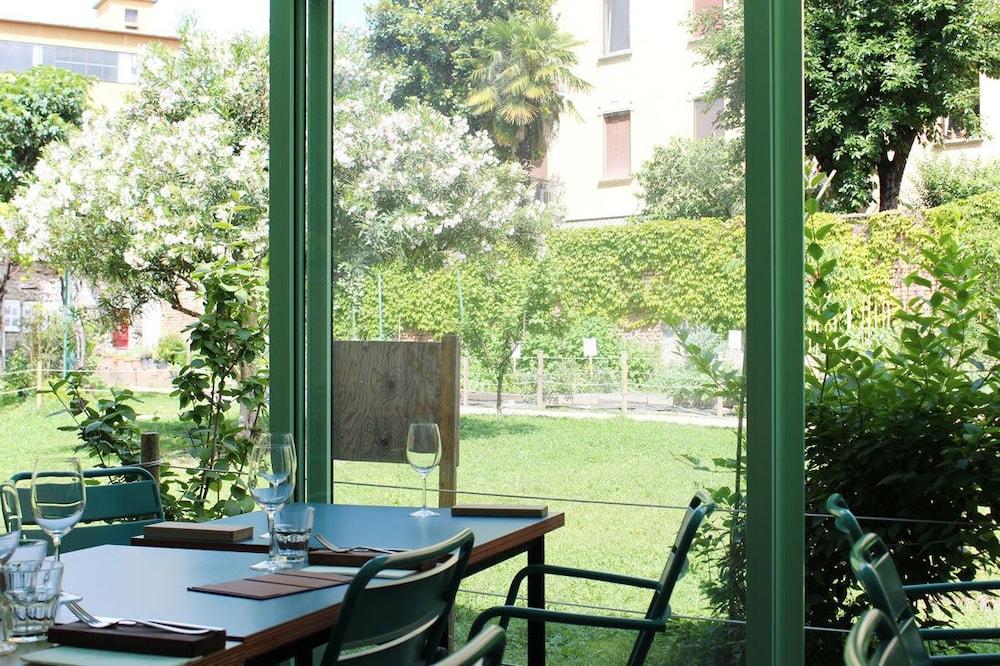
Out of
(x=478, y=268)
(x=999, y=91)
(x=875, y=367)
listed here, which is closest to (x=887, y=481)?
(x=875, y=367)

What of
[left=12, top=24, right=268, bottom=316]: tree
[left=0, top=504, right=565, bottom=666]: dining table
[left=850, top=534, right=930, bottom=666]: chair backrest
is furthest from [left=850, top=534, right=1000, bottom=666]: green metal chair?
[left=12, top=24, right=268, bottom=316]: tree

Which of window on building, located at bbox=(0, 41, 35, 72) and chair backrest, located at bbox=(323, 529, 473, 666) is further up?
window on building, located at bbox=(0, 41, 35, 72)

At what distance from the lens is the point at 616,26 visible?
3.30m

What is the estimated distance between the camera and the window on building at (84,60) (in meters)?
10.1

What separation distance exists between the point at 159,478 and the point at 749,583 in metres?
2.58

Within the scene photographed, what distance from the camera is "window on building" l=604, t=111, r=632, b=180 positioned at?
3299mm

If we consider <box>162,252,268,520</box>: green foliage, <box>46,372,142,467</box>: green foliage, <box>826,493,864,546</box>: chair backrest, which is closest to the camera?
<box>826,493,864,546</box>: chair backrest

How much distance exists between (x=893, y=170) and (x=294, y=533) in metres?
2.05

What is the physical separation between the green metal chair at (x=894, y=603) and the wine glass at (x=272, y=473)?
115cm

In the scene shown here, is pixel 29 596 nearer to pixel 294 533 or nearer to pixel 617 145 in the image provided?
pixel 294 533

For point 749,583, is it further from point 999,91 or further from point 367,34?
point 367,34

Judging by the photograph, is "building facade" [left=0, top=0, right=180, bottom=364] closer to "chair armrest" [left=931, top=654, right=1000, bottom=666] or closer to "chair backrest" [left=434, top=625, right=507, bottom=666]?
"chair armrest" [left=931, top=654, right=1000, bottom=666]

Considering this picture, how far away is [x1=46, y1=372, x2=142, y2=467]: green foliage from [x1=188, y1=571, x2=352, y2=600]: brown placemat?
291 centimetres

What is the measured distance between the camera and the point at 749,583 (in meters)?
2.91
